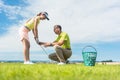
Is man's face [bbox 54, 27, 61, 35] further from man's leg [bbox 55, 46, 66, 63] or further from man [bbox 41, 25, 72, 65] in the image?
man's leg [bbox 55, 46, 66, 63]

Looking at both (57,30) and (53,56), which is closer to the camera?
(57,30)

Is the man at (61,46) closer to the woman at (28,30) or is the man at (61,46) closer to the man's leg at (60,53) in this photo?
the man's leg at (60,53)

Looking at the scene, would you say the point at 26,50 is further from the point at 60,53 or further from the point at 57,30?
the point at 57,30

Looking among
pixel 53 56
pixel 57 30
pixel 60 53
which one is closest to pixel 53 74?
pixel 60 53

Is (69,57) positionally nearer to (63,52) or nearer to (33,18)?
(63,52)

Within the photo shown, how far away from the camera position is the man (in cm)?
1192

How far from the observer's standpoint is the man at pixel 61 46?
1192 cm

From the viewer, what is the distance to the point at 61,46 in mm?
12164

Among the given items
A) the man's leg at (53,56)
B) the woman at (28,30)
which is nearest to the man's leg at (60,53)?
the man's leg at (53,56)

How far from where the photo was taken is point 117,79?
5.01 m

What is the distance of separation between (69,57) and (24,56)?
1.85 metres

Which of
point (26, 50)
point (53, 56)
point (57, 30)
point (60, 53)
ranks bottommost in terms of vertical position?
point (53, 56)

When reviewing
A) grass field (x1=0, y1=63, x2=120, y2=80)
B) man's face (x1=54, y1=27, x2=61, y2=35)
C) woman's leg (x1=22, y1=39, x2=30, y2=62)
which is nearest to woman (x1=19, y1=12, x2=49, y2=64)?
woman's leg (x1=22, y1=39, x2=30, y2=62)

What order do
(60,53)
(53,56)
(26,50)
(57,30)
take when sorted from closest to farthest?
1. (26,50)
2. (60,53)
3. (57,30)
4. (53,56)
